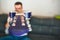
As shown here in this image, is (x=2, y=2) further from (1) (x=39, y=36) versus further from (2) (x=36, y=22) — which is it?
(1) (x=39, y=36)

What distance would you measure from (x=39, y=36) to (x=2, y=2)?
1028 mm

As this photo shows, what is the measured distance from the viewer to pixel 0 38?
6.70 feet

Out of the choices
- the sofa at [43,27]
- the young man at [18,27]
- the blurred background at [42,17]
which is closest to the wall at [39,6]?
the blurred background at [42,17]

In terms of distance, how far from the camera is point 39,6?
2.64m

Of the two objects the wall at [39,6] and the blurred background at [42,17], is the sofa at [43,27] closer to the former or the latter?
the blurred background at [42,17]

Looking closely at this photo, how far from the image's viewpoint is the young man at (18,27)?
2047 mm

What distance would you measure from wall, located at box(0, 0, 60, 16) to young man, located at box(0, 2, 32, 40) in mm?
513

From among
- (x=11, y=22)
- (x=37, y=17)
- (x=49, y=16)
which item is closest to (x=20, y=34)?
(x=11, y=22)

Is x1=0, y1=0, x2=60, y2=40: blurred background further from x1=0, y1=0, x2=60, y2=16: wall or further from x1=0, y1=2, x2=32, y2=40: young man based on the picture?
x1=0, y1=2, x2=32, y2=40: young man

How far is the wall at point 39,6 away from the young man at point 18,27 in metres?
0.51

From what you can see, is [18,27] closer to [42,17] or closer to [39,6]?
[42,17]

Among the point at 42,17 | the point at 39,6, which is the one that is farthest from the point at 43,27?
the point at 39,6

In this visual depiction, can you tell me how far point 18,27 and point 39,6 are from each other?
765 millimetres

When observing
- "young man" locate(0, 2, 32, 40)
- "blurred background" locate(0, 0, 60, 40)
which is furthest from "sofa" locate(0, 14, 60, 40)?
"young man" locate(0, 2, 32, 40)
